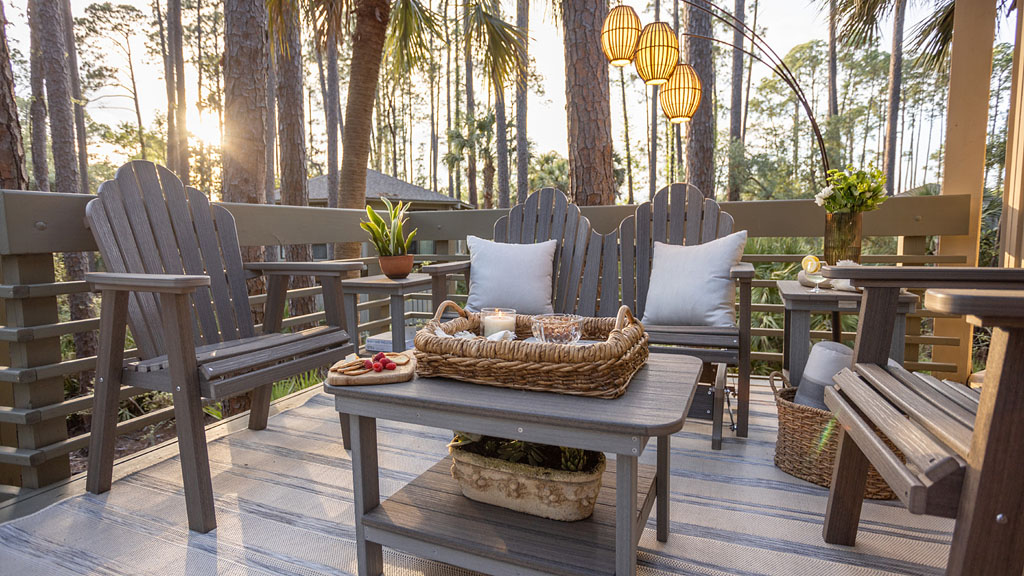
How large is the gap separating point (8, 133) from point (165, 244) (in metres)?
1.90

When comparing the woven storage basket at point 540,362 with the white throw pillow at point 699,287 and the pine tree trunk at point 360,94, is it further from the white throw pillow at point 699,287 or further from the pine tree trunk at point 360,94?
the pine tree trunk at point 360,94

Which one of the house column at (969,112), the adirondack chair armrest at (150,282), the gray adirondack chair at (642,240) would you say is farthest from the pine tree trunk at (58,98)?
the house column at (969,112)

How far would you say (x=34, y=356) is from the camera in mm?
1835

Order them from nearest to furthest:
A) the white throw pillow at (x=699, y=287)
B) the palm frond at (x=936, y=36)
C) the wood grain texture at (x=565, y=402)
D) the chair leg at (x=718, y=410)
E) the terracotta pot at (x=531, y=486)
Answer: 1. the wood grain texture at (x=565, y=402)
2. the terracotta pot at (x=531, y=486)
3. the chair leg at (x=718, y=410)
4. the white throw pillow at (x=699, y=287)
5. the palm frond at (x=936, y=36)

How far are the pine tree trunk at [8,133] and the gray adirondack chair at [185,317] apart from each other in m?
1.70

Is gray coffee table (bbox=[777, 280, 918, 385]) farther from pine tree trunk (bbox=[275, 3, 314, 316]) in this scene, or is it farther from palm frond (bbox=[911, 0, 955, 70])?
palm frond (bbox=[911, 0, 955, 70])

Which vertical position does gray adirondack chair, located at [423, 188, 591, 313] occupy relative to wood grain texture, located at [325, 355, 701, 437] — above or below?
above

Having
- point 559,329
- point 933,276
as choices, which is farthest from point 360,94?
point 933,276

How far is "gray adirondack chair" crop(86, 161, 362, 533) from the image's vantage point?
1.63 metres

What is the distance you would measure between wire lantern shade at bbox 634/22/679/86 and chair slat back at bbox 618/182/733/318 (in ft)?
3.45

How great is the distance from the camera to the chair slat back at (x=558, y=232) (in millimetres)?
2904

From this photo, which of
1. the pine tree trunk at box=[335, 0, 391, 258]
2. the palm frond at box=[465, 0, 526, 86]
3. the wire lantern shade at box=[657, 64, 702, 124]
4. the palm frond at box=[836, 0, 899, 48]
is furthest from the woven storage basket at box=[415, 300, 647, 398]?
the palm frond at box=[836, 0, 899, 48]

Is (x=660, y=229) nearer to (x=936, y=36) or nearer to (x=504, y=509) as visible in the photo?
(x=504, y=509)

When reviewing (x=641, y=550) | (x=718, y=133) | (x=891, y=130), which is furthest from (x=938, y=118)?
(x=641, y=550)
